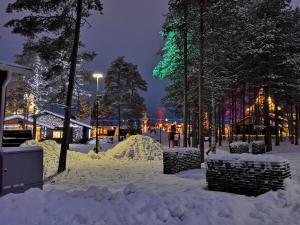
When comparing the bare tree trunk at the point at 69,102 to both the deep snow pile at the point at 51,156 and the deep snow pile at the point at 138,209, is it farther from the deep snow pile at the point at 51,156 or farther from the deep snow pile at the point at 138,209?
the deep snow pile at the point at 138,209

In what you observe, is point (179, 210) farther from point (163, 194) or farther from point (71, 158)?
point (71, 158)

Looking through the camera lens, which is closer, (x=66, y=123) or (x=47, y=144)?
(x=66, y=123)

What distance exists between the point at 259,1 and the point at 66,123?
21.9 meters

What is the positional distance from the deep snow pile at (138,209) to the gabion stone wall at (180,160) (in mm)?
6986

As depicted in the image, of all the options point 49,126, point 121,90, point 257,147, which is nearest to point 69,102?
point 257,147

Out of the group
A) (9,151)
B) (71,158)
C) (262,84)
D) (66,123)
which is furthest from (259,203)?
(262,84)

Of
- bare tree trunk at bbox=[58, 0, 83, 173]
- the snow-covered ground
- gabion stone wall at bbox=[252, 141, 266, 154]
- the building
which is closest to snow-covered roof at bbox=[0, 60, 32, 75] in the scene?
the snow-covered ground

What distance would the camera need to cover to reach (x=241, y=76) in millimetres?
33531

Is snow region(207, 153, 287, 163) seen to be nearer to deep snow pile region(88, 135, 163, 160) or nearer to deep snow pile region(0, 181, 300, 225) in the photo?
deep snow pile region(0, 181, 300, 225)

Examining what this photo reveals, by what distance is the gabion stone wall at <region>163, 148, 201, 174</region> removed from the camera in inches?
611

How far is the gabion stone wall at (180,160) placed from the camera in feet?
50.9

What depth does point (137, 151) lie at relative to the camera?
24234mm

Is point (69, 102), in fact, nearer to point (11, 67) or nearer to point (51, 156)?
point (51, 156)

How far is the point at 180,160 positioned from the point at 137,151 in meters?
8.76
